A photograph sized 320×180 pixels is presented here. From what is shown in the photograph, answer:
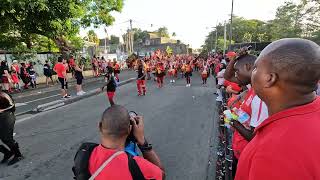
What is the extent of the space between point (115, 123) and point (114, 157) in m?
0.28

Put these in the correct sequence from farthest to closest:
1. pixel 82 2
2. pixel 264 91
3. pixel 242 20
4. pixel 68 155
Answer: pixel 242 20 < pixel 82 2 < pixel 68 155 < pixel 264 91

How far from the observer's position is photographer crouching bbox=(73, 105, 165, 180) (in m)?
2.33

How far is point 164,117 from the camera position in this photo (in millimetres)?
10609

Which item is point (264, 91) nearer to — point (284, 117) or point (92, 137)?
point (284, 117)

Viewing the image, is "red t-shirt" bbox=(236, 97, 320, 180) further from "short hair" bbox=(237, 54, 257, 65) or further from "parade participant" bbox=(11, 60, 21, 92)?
"parade participant" bbox=(11, 60, 21, 92)

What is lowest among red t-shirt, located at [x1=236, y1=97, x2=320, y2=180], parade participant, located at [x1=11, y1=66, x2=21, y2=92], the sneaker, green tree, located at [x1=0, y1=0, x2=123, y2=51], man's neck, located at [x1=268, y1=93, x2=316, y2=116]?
the sneaker

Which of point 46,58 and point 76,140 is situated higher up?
point 46,58

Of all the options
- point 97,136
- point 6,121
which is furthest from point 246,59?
point 97,136

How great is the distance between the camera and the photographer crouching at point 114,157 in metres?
2.33

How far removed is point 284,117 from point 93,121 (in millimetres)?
9007

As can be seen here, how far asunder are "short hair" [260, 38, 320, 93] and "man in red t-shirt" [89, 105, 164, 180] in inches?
48.8

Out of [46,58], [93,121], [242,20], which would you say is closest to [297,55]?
[93,121]

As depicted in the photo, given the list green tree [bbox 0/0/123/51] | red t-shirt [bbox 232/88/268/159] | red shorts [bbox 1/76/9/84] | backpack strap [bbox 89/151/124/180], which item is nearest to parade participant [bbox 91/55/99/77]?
green tree [bbox 0/0/123/51]

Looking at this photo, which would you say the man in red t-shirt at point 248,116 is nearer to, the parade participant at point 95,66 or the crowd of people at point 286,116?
the crowd of people at point 286,116
